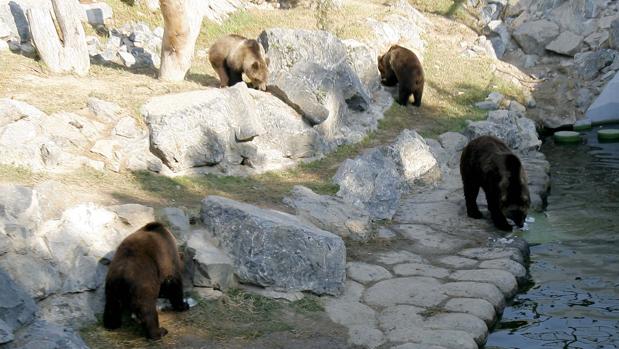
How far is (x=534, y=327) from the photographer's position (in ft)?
26.3

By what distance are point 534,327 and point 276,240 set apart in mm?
2868

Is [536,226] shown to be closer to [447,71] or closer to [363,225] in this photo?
[363,225]

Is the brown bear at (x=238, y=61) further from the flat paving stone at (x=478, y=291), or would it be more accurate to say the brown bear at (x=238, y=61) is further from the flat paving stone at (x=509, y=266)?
the flat paving stone at (x=478, y=291)

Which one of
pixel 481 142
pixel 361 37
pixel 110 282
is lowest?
pixel 110 282

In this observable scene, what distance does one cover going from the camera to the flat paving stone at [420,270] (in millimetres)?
8977

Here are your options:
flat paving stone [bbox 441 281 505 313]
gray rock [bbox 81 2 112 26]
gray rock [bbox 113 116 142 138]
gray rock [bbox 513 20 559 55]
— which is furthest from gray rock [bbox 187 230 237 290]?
gray rock [bbox 513 20 559 55]

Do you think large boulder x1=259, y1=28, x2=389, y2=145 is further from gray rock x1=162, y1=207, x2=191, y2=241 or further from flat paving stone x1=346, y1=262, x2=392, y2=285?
gray rock x1=162, y1=207, x2=191, y2=241

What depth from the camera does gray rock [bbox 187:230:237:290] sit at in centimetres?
767

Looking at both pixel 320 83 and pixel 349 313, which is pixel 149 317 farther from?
pixel 320 83

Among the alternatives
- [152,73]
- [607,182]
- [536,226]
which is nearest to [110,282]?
[536,226]

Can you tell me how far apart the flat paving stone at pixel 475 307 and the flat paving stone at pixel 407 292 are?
0.49ft

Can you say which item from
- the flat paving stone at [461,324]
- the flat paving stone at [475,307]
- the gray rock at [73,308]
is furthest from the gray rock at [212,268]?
the flat paving stone at [475,307]

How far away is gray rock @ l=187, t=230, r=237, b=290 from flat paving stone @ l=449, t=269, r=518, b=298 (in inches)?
108

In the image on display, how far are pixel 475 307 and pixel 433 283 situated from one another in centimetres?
79
